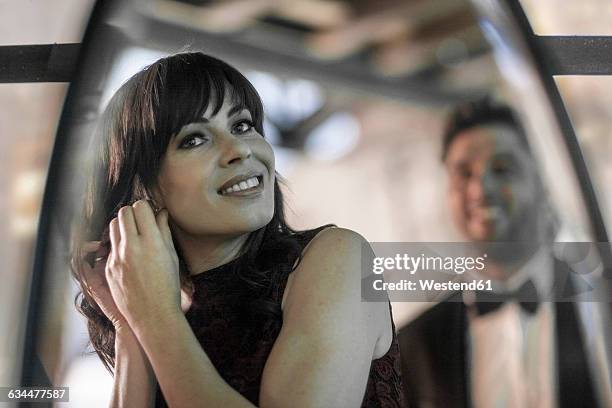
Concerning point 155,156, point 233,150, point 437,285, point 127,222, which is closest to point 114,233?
point 127,222

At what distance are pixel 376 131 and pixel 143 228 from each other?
0.48 meters

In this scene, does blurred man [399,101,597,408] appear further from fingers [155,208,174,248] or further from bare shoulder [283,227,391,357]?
fingers [155,208,174,248]

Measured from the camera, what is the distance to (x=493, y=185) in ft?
4.98

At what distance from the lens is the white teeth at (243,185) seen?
1.48m

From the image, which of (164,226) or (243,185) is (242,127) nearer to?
(243,185)

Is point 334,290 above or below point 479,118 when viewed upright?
below

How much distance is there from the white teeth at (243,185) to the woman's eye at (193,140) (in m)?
0.10

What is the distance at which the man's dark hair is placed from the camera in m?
1.53

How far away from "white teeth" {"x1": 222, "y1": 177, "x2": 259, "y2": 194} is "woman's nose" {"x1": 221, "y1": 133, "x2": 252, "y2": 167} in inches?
1.6

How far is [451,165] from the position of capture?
1.52 m

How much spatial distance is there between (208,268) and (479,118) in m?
0.59

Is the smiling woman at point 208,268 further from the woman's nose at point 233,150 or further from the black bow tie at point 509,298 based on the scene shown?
the black bow tie at point 509,298

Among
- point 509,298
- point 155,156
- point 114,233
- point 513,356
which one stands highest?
point 155,156

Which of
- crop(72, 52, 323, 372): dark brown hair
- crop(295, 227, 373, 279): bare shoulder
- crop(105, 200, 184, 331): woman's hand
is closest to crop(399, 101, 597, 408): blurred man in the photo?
crop(295, 227, 373, 279): bare shoulder
